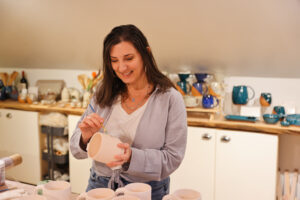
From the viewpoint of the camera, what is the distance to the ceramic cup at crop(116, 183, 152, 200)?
34.1 inches

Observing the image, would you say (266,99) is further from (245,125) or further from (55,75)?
(55,75)

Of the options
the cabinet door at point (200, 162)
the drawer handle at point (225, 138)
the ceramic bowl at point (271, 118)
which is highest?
the ceramic bowl at point (271, 118)

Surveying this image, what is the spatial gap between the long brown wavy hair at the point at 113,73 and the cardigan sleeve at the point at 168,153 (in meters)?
0.10

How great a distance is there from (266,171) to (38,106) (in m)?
2.05

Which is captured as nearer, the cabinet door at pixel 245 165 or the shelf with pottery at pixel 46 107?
the cabinet door at pixel 245 165

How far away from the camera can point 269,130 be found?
2.11 metres

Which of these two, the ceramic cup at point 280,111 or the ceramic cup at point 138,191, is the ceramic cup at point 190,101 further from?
the ceramic cup at point 138,191

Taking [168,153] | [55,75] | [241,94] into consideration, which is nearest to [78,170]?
[55,75]

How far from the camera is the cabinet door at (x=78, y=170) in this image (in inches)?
107

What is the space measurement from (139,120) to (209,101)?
48.6 inches

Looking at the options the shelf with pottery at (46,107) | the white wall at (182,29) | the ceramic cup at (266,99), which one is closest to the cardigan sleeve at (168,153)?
the white wall at (182,29)

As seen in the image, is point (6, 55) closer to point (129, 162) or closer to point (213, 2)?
point (213, 2)

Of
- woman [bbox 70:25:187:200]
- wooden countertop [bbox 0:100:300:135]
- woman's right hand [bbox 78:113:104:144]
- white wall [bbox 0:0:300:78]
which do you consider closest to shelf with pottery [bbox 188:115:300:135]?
wooden countertop [bbox 0:100:300:135]

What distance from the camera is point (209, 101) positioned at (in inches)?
91.9
